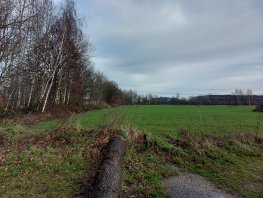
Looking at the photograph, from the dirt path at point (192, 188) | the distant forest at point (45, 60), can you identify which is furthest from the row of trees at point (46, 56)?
the dirt path at point (192, 188)

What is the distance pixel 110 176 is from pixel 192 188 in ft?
6.84

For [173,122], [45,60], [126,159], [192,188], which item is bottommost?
[192,188]

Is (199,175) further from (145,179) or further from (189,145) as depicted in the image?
(189,145)

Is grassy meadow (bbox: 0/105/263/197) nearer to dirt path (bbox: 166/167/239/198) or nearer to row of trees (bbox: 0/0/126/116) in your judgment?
dirt path (bbox: 166/167/239/198)

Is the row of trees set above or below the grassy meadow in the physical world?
above

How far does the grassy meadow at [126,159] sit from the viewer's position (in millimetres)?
7477

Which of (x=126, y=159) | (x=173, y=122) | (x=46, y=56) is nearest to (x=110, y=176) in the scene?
(x=126, y=159)

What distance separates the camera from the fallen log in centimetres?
664

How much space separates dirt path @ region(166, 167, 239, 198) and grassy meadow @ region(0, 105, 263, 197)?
24 cm

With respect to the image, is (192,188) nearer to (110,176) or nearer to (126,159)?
(110,176)

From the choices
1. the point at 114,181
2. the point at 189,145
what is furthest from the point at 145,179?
the point at 189,145

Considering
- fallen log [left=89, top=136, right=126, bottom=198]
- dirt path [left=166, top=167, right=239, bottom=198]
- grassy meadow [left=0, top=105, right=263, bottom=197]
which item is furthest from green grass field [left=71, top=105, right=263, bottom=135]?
dirt path [left=166, top=167, right=239, bottom=198]

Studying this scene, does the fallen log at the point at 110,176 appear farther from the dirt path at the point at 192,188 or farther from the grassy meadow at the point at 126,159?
the dirt path at the point at 192,188

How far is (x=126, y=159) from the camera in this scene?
32.7ft
